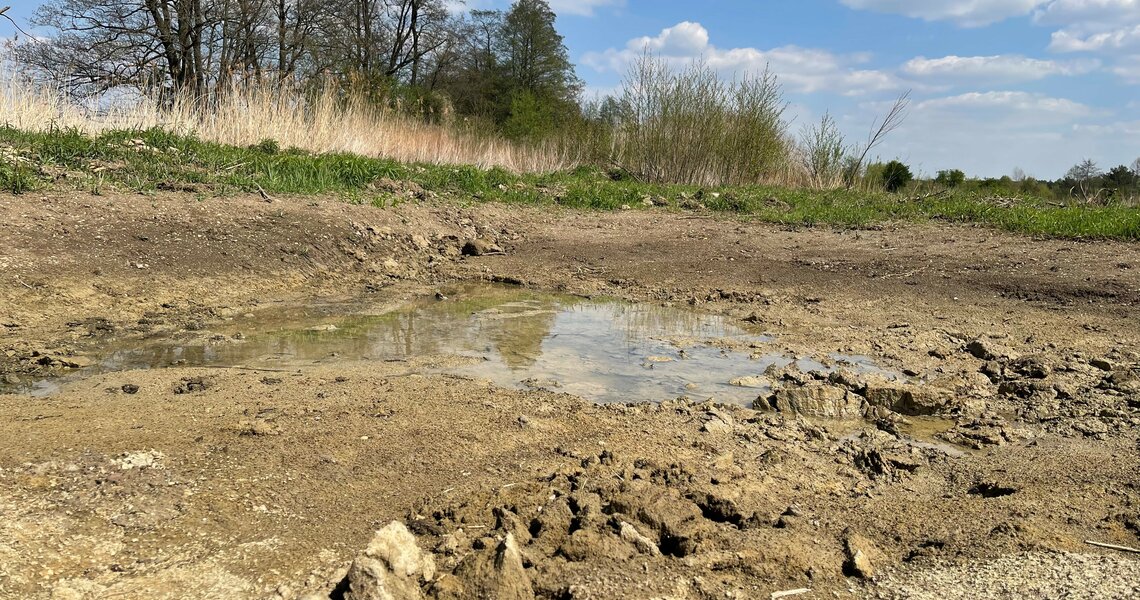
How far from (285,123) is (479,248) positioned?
576cm

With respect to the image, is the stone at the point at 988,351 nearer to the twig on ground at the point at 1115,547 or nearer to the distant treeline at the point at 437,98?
the twig on ground at the point at 1115,547

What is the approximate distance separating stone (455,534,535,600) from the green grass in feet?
19.0

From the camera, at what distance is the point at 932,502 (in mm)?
2395

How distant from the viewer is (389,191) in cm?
848

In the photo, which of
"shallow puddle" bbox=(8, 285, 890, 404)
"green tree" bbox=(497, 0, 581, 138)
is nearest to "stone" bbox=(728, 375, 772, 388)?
"shallow puddle" bbox=(8, 285, 890, 404)

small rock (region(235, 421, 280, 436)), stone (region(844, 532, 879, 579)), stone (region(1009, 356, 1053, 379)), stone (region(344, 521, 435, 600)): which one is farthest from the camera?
stone (region(1009, 356, 1053, 379))

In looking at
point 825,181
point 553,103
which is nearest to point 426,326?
point 825,181

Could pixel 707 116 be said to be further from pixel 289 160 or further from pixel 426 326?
pixel 426 326

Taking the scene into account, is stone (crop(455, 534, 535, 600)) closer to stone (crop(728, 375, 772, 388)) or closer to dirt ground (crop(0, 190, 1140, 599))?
dirt ground (crop(0, 190, 1140, 599))

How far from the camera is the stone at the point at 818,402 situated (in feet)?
11.0

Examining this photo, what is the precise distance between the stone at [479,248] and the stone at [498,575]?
568 centimetres

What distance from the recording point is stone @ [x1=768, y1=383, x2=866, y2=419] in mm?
3365

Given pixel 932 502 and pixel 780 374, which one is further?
pixel 780 374

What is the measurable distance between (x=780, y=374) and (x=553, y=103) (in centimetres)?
2322
